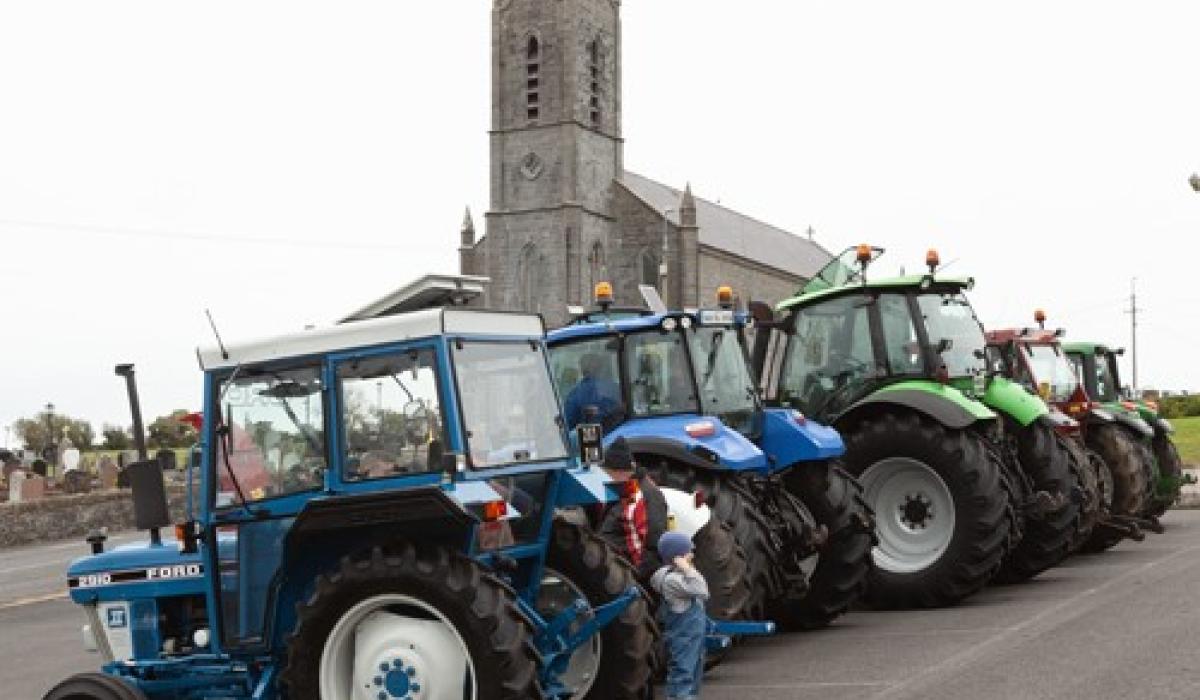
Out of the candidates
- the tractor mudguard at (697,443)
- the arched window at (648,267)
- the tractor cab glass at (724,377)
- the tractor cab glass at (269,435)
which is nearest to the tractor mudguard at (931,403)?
the tractor cab glass at (724,377)

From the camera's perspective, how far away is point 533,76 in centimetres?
7406

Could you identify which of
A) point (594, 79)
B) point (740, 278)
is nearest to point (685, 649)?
point (594, 79)

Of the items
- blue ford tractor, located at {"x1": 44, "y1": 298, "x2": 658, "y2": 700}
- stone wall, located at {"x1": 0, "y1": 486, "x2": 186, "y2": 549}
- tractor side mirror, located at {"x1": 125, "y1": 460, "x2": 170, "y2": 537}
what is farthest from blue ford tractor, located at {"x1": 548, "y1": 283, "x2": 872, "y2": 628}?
stone wall, located at {"x1": 0, "y1": 486, "x2": 186, "y2": 549}

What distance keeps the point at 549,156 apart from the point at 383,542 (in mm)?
66536

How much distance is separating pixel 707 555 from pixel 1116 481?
910cm

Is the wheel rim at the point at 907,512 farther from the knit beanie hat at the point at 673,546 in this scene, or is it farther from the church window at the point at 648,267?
the church window at the point at 648,267

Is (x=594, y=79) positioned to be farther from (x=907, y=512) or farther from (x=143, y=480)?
(x=143, y=480)

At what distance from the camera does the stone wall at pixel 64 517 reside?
27.7m

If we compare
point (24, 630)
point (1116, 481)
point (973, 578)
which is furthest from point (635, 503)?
point (1116, 481)

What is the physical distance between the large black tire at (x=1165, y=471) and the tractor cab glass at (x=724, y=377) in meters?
9.51

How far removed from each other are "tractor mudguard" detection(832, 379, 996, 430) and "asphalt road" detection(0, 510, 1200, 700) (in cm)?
150

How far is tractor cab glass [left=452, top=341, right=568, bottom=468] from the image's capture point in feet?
22.6

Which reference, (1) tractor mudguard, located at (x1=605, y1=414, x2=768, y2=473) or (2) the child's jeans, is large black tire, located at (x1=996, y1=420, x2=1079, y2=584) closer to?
(1) tractor mudguard, located at (x1=605, y1=414, x2=768, y2=473)

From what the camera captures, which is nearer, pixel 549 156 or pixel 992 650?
pixel 992 650
